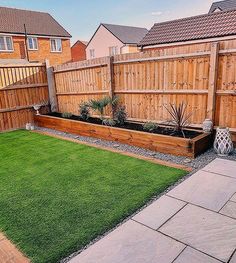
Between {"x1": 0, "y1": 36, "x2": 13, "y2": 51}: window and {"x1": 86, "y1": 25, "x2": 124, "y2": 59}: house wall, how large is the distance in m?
11.8

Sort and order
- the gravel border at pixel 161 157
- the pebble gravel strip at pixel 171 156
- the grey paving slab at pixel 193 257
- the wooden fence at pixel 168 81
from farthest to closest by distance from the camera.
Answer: the wooden fence at pixel 168 81
the pebble gravel strip at pixel 171 156
the gravel border at pixel 161 157
the grey paving slab at pixel 193 257

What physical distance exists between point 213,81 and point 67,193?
3.55 m

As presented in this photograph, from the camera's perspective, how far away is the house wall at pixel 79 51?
35438mm

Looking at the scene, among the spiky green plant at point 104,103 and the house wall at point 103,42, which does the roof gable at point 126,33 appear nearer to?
the house wall at point 103,42

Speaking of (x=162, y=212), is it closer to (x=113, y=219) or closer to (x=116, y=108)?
(x=113, y=219)

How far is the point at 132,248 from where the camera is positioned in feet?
7.23

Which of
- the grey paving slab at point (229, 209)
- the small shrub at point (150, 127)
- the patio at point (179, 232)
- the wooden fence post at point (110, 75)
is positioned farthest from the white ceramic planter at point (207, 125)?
the wooden fence post at point (110, 75)

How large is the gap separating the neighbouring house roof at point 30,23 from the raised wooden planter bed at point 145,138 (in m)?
18.1

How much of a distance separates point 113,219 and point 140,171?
1.42 metres

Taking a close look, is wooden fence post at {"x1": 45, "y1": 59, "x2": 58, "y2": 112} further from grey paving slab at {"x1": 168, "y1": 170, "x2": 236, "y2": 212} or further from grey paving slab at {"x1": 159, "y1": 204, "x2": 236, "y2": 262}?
grey paving slab at {"x1": 159, "y1": 204, "x2": 236, "y2": 262}

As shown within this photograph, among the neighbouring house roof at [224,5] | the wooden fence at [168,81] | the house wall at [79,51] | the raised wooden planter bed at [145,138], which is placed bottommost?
the raised wooden planter bed at [145,138]

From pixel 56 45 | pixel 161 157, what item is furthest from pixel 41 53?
pixel 161 157

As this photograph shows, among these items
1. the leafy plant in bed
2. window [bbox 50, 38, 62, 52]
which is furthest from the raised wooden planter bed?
window [bbox 50, 38, 62, 52]

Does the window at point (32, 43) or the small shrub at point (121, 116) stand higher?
the window at point (32, 43)
